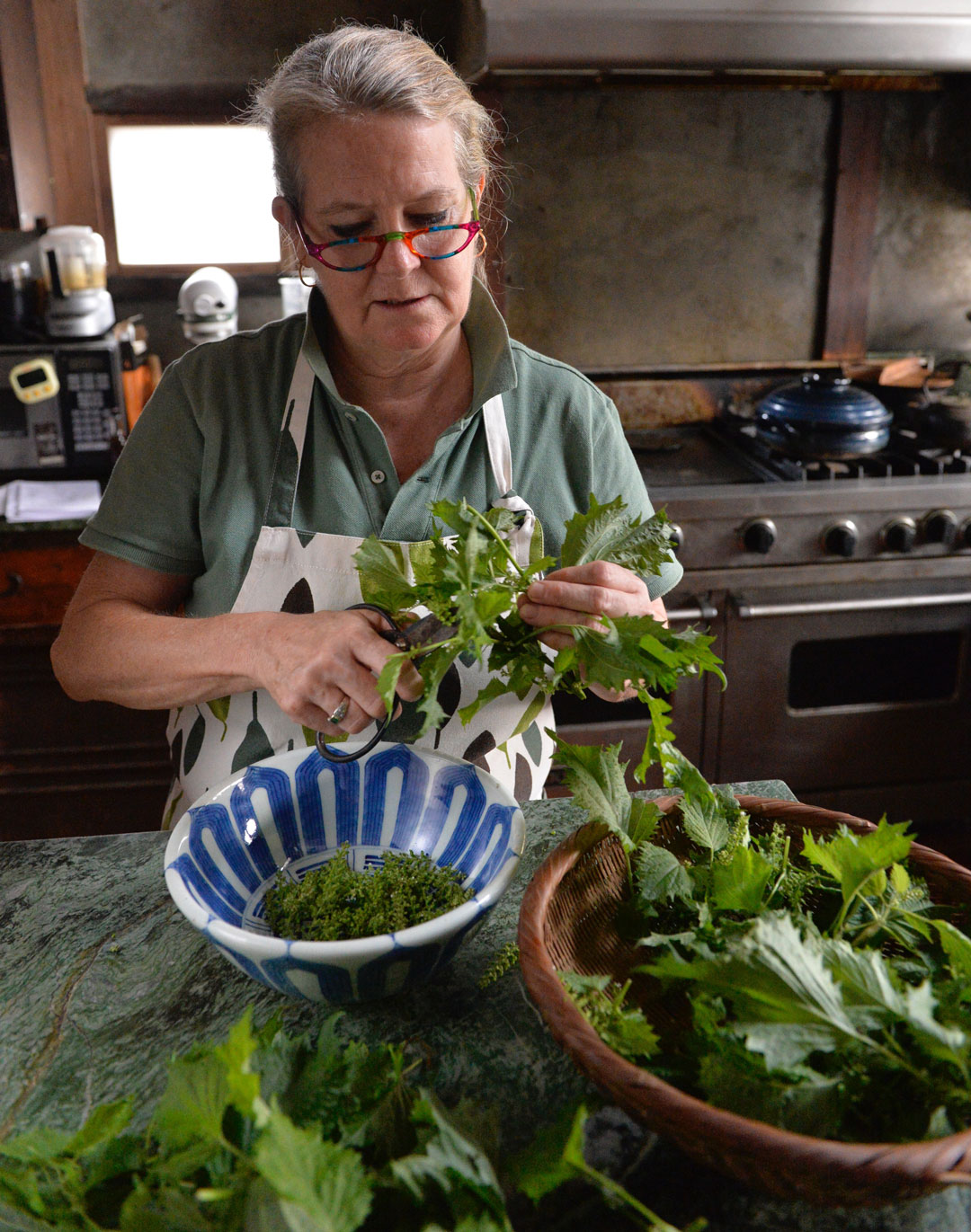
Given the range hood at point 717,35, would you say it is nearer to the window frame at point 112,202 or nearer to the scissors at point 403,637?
the window frame at point 112,202

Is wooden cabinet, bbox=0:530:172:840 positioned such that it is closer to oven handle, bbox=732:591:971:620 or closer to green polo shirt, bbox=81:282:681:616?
green polo shirt, bbox=81:282:681:616

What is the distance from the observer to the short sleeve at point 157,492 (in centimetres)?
144

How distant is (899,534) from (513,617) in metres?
1.63

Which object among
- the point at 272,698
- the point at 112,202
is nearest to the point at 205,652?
the point at 272,698

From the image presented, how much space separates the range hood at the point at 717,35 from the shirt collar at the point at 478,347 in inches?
Result: 39.4

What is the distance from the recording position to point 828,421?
2.52m

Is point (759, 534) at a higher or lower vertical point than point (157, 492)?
lower

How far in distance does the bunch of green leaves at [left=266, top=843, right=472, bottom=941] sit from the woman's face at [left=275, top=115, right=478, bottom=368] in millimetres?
709

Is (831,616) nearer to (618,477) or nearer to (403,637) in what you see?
(618,477)

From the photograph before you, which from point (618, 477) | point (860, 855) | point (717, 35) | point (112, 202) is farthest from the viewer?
point (112, 202)

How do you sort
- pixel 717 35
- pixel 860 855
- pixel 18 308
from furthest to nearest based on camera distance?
1. pixel 18 308
2. pixel 717 35
3. pixel 860 855

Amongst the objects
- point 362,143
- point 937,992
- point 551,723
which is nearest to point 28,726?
point 551,723

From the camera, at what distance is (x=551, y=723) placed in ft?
5.22

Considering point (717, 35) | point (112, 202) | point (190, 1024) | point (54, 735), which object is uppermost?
point (717, 35)
